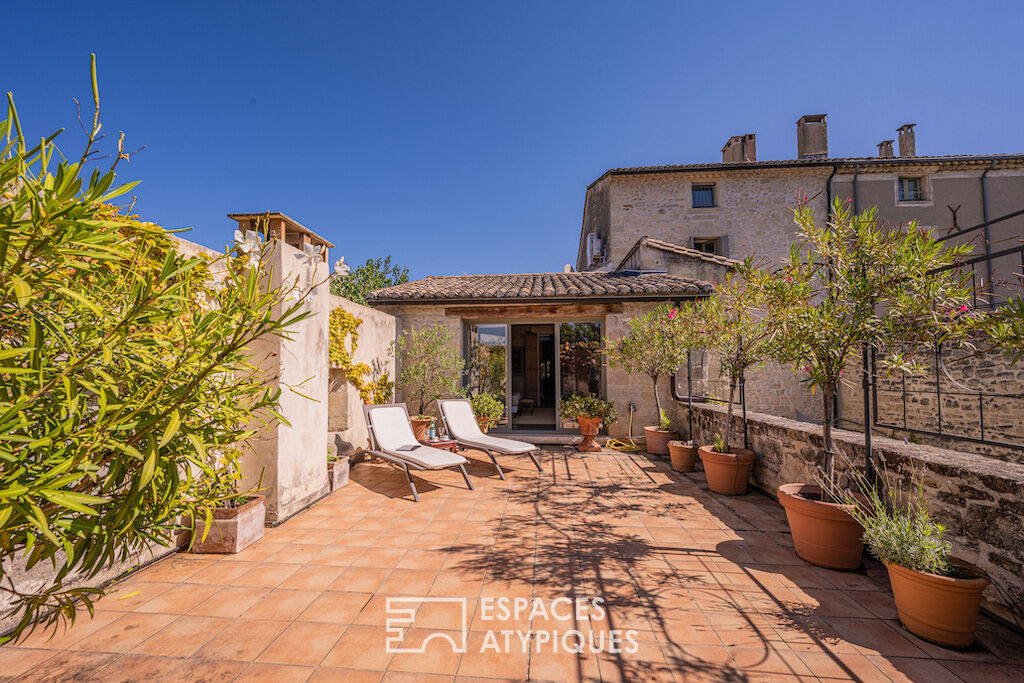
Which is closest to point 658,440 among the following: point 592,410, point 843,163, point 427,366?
point 592,410

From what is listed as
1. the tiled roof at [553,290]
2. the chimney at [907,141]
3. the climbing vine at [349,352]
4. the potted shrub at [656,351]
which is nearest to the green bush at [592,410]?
the potted shrub at [656,351]

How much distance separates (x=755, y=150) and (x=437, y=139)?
11907mm

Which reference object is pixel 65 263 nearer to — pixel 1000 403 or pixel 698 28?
pixel 698 28

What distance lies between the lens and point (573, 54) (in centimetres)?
802

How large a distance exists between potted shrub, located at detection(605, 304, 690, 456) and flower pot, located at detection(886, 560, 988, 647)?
4.01 meters

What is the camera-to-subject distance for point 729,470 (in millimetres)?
4883

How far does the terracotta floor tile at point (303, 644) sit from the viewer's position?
2.16 m

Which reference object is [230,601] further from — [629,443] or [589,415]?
[629,443]

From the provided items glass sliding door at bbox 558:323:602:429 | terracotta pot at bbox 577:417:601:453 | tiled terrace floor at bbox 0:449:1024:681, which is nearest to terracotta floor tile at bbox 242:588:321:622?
tiled terrace floor at bbox 0:449:1024:681

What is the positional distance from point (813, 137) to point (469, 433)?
1758 cm

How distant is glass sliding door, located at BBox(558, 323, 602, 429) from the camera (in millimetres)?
8719

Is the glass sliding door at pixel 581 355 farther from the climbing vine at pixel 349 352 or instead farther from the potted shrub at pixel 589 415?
the climbing vine at pixel 349 352

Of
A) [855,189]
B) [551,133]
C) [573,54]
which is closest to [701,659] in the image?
[573,54]

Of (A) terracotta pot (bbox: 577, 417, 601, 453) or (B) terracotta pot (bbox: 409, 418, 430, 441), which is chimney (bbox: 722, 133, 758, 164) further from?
(B) terracotta pot (bbox: 409, 418, 430, 441)
